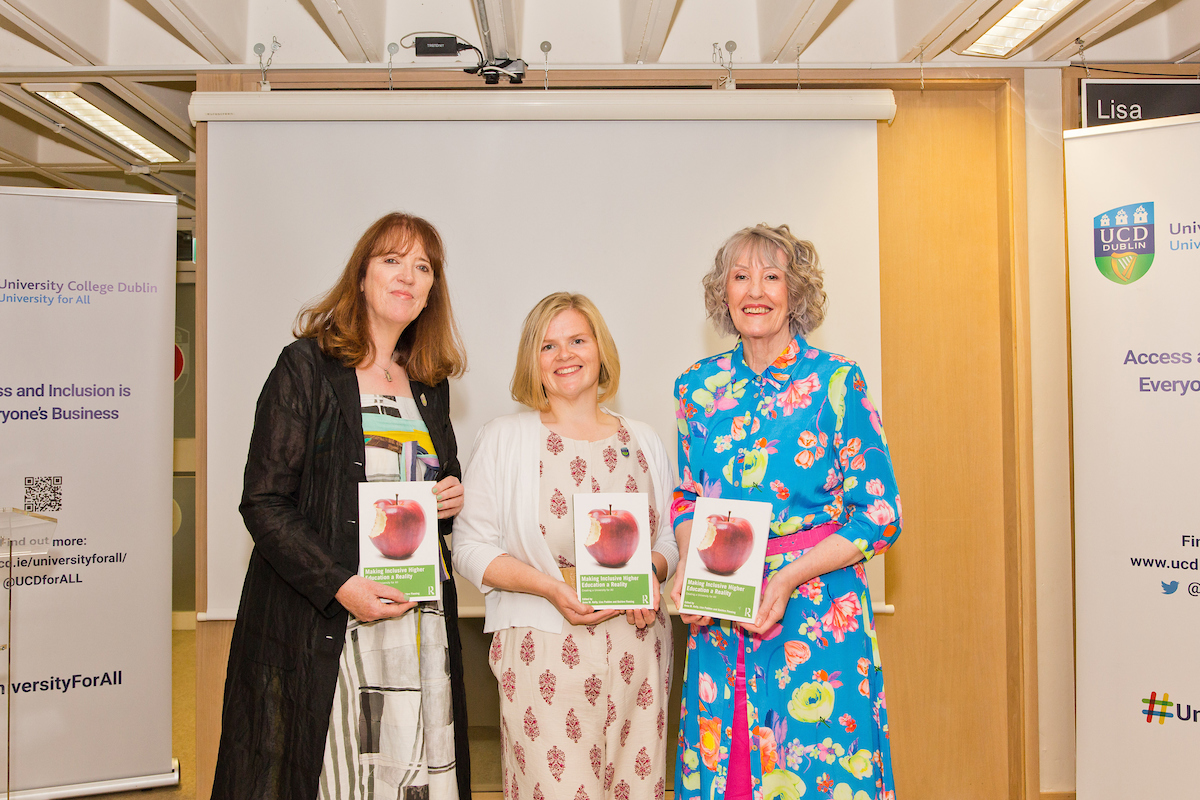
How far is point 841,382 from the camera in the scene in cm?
165

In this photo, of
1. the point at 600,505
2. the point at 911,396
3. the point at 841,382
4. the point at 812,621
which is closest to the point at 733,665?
the point at 812,621

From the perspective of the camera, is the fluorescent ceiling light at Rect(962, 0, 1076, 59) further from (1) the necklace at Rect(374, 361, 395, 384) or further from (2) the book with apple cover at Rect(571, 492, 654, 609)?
(1) the necklace at Rect(374, 361, 395, 384)

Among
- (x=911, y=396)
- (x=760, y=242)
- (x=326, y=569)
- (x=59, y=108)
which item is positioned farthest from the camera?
(x=59, y=108)

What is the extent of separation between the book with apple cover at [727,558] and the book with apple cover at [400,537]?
63cm

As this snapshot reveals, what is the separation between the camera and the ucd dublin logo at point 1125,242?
8.24 ft

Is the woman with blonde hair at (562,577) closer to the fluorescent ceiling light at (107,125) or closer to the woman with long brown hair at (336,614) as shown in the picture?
the woman with long brown hair at (336,614)

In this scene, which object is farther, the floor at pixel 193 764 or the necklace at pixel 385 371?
the floor at pixel 193 764

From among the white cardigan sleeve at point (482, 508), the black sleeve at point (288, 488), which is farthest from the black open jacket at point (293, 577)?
the white cardigan sleeve at point (482, 508)

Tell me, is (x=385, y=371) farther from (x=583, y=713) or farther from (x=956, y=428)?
(x=956, y=428)

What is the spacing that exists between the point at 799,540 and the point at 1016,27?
2.28 meters

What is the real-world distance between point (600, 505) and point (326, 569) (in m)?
0.67

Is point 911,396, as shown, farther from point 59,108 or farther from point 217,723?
point 59,108

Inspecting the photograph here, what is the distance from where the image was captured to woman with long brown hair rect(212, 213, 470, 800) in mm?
1634

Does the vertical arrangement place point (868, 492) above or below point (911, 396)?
below
